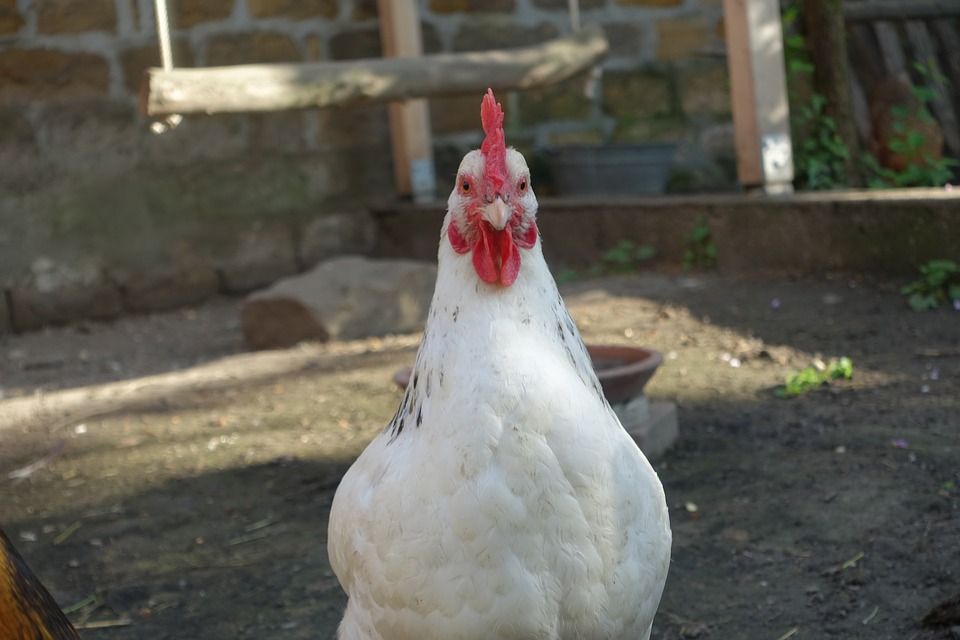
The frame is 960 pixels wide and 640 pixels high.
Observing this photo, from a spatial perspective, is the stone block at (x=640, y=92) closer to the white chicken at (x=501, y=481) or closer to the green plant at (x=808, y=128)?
the green plant at (x=808, y=128)

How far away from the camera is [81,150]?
6.71 metres

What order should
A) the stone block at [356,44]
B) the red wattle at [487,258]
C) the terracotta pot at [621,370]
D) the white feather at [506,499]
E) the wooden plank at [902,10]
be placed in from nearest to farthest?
the white feather at [506,499] → the red wattle at [487,258] → the terracotta pot at [621,370] → the wooden plank at [902,10] → the stone block at [356,44]

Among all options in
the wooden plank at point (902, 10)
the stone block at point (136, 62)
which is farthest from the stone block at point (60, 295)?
the wooden plank at point (902, 10)

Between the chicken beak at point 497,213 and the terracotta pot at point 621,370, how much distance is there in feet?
5.07

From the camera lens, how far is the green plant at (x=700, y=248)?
20.4ft

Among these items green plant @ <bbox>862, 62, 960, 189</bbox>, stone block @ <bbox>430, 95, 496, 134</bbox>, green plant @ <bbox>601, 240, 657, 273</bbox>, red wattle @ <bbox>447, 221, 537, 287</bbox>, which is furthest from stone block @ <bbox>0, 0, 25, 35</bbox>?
red wattle @ <bbox>447, 221, 537, 287</bbox>

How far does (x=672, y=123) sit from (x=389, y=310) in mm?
3151

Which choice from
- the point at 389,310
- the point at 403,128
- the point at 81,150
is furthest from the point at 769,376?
the point at 81,150

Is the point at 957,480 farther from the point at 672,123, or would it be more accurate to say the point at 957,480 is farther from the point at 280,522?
the point at 672,123

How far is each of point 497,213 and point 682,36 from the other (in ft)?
20.9

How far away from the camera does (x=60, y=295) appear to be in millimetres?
6641

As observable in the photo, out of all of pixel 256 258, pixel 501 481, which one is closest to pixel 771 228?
pixel 256 258

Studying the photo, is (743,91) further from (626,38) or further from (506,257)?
(506,257)

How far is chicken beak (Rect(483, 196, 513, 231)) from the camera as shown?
6.50 ft
